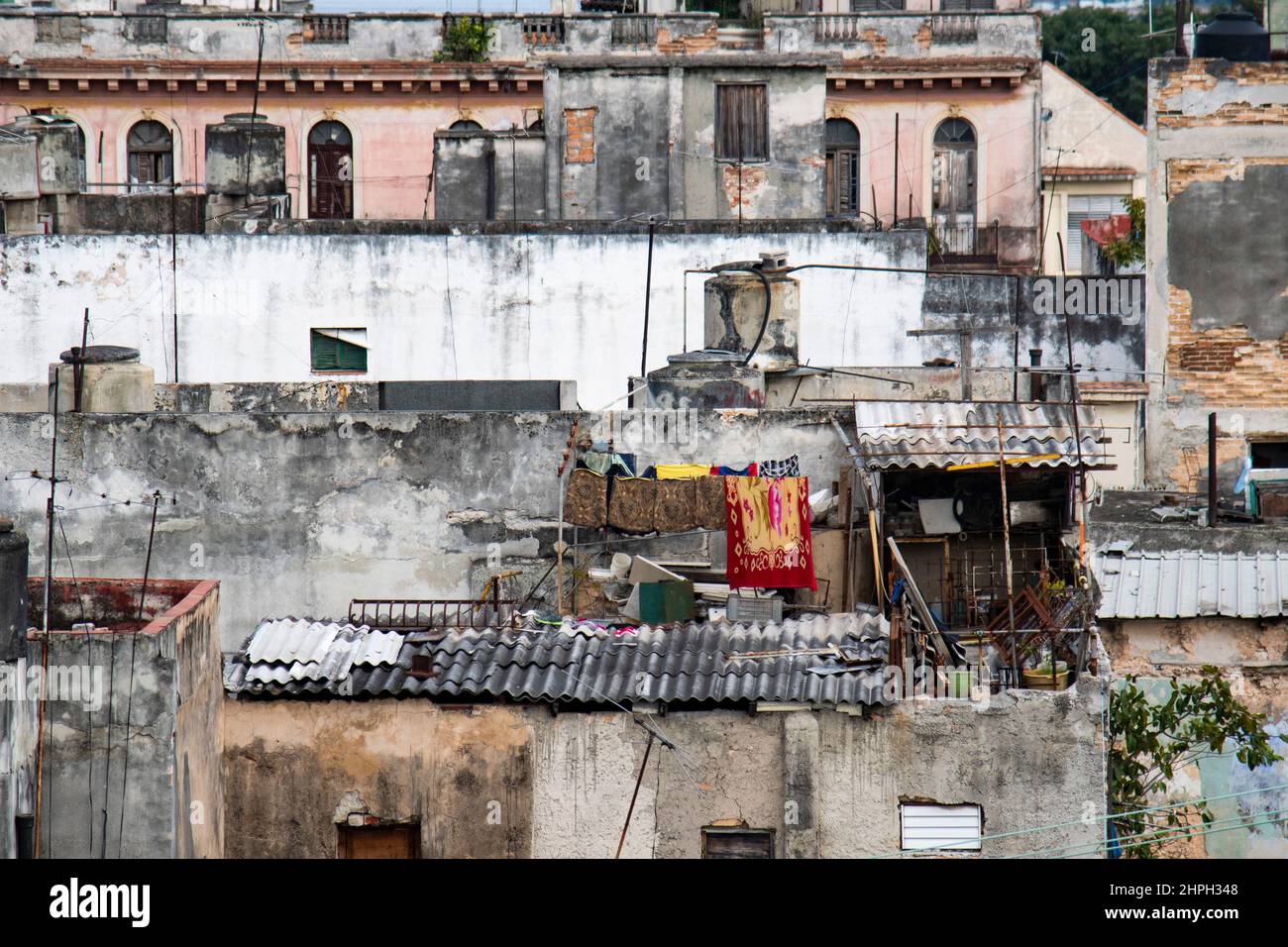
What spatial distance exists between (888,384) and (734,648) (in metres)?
8.42

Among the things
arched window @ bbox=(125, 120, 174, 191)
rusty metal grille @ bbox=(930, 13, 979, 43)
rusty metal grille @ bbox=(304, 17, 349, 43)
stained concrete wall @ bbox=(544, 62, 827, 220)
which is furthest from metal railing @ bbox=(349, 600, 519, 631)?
rusty metal grille @ bbox=(930, 13, 979, 43)

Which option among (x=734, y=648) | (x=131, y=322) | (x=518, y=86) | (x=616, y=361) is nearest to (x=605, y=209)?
(x=616, y=361)

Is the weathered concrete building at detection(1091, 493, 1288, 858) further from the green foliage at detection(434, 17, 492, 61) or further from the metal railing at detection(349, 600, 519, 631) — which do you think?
the green foliage at detection(434, 17, 492, 61)

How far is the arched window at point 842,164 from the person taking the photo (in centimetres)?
4434

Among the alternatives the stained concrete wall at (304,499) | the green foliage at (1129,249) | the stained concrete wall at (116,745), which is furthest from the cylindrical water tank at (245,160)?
the stained concrete wall at (116,745)

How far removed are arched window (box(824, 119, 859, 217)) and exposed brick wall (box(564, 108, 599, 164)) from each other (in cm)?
1228

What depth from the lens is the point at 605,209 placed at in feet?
106

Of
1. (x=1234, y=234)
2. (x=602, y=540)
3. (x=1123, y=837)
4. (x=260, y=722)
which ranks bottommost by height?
(x=1123, y=837)

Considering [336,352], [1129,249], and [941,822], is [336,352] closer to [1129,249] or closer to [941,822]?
[941,822]

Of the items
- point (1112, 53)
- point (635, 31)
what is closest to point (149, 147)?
point (635, 31)

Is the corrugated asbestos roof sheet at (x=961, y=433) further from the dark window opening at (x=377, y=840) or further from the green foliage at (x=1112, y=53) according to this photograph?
the green foliage at (x=1112, y=53)

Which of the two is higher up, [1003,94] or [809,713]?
[1003,94]

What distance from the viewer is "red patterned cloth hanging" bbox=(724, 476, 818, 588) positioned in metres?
18.9

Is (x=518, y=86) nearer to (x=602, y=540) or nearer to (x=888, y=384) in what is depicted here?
(x=888, y=384)
